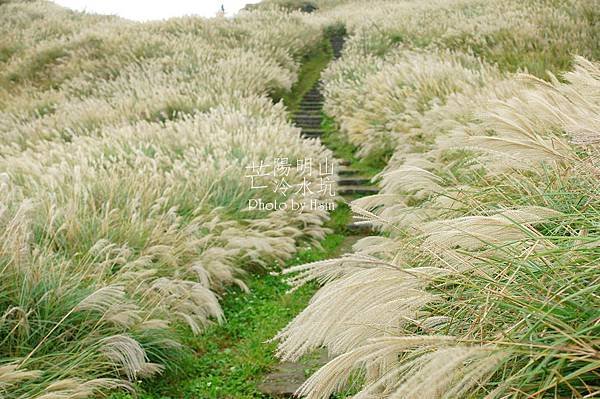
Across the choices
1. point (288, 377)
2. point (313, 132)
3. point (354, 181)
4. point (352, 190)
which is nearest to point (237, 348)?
point (288, 377)

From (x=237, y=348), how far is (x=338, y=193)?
4.39m

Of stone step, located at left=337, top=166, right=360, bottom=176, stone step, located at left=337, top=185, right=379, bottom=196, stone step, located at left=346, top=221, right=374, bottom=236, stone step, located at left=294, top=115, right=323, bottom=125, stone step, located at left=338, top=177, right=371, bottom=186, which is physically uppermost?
stone step, located at left=294, top=115, right=323, bottom=125

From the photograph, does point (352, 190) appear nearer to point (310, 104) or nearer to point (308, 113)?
point (308, 113)

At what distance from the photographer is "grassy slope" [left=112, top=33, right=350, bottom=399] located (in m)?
4.21

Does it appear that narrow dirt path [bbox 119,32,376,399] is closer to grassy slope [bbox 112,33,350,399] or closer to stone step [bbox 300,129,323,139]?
grassy slope [bbox 112,33,350,399]

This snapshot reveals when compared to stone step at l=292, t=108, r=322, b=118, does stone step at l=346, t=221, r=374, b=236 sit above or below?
below

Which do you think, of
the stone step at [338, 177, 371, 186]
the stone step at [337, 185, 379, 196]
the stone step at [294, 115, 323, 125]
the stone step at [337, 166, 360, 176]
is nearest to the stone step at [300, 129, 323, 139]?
the stone step at [294, 115, 323, 125]

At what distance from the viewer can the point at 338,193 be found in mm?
8945

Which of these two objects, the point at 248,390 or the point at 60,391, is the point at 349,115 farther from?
the point at 60,391

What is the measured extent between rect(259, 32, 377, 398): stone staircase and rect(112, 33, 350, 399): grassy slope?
0.38 ft

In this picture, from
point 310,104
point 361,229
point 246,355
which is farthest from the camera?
point 310,104

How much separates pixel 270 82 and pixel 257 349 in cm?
1054

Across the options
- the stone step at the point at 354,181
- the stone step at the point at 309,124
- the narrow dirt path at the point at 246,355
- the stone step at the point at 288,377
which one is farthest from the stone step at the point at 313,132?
the stone step at the point at 288,377

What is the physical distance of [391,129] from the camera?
954 centimetres
